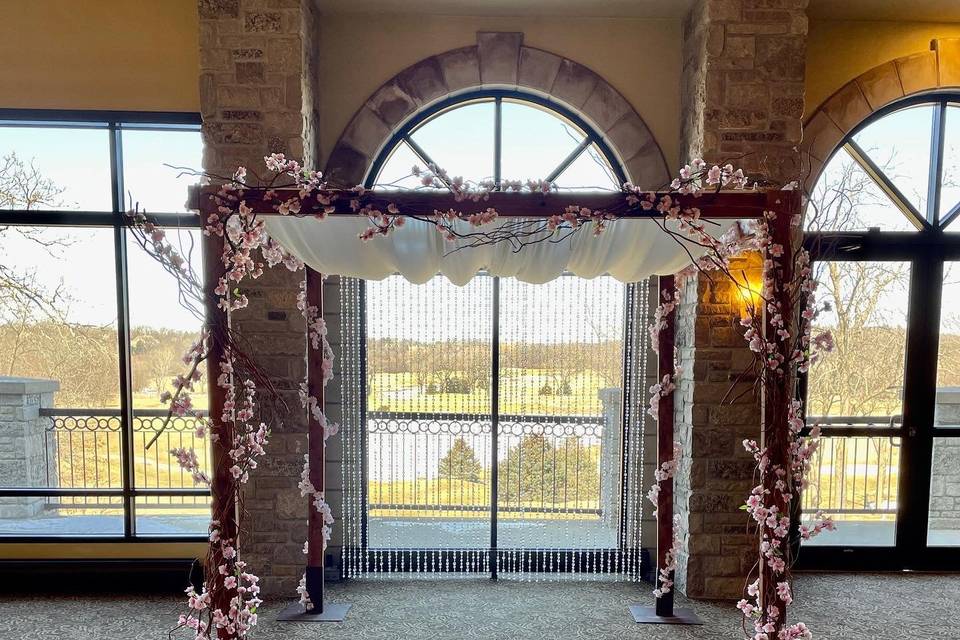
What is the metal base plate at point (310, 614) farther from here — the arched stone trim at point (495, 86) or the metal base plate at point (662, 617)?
the arched stone trim at point (495, 86)

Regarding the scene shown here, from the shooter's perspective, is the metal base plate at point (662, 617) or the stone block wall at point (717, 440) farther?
the stone block wall at point (717, 440)

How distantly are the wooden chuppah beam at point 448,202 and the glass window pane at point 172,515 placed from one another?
2.23m

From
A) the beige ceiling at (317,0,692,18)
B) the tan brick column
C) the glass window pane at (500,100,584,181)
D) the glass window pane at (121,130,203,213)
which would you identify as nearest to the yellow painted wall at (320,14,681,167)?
the beige ceiling at (317,0,692,18)

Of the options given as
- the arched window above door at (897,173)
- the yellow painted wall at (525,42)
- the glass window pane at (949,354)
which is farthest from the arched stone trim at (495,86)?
the glass window pane at (949,354)

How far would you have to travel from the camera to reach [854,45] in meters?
3.25

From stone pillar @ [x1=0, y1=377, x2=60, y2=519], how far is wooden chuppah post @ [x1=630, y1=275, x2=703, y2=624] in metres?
3.83

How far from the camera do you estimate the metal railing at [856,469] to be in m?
3.48

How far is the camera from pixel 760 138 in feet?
9.69

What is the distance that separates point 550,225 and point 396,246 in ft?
2.39

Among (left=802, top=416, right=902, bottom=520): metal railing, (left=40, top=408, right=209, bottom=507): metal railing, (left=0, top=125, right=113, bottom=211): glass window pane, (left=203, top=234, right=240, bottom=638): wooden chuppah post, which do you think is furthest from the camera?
(left=802, top=416, right=902, bottom=520): metal railing

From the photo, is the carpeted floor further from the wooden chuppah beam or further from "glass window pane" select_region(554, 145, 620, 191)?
"glass window pane" select_region(554, 145, 620, 191)

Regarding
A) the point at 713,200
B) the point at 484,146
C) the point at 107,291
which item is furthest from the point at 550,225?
the point at 107,291

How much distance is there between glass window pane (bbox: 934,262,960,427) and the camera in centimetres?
346

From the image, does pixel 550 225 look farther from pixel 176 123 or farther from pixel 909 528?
pixel 909 528
